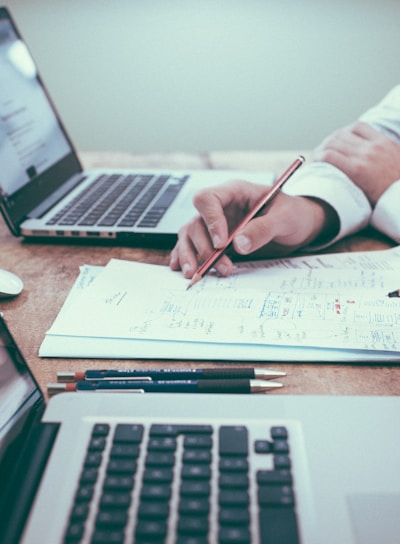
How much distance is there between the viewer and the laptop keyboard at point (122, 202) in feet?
2.44

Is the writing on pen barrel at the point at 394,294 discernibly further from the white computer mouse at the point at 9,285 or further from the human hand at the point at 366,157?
the white computer mouse at the point at 9,285

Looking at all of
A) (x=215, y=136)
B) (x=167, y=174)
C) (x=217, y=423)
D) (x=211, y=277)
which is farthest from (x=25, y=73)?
(x=215, y=136)

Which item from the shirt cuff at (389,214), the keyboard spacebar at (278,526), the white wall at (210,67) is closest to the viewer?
the keyboard spacebar at (278,526)

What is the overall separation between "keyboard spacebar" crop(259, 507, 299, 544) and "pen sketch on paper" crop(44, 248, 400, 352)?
191 mm

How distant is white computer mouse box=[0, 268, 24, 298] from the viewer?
1.92 feet

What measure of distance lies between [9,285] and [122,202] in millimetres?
264

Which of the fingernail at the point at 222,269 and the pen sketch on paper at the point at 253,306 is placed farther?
the fingernail at the point at 222,269

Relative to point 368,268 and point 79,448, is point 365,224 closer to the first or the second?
point 368,268

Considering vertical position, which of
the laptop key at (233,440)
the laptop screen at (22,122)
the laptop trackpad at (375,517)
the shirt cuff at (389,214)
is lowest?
the shirt cuff at (389,214)

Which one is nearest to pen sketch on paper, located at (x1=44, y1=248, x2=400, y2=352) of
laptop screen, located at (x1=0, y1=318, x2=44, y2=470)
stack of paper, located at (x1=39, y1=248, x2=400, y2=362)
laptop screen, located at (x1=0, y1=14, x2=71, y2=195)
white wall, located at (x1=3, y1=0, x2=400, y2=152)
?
stack of paper, located at (x1=39, y1=248, x2=400, y2=362)

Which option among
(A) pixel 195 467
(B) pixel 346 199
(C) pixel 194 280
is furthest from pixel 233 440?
(B) pixel 346 199

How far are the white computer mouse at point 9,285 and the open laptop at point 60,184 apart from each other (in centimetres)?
14

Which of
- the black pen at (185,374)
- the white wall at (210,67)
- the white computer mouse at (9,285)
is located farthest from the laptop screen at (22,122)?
the white wall at (210,67)

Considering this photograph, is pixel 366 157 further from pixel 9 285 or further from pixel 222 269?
pixel 9 285
